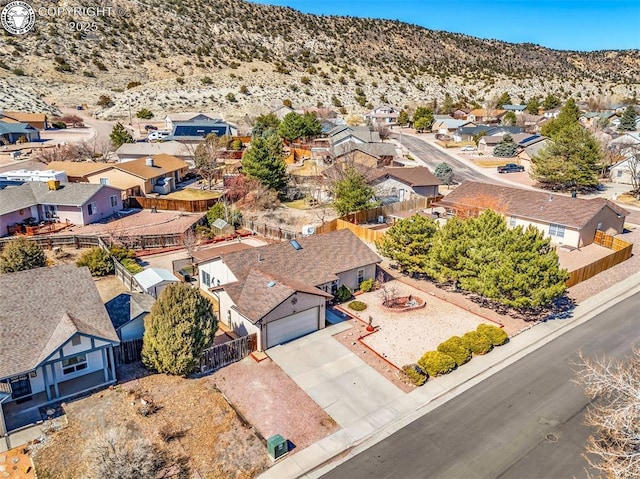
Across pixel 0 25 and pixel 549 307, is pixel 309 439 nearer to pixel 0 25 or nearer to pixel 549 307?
pixel 549 307

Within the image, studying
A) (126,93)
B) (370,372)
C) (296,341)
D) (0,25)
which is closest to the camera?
(370,372)

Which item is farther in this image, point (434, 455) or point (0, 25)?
point (0, 25)

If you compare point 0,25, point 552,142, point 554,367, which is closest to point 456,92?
point 552,142

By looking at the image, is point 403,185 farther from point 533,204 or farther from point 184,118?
point 184,118

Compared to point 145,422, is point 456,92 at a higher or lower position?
higher

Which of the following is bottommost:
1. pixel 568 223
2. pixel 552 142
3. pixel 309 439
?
pixel 309 439

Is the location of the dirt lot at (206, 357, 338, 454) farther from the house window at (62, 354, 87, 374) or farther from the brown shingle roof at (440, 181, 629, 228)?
the brown shingle roof at (440, 181, 629, 228)

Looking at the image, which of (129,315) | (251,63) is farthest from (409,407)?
(251,63)

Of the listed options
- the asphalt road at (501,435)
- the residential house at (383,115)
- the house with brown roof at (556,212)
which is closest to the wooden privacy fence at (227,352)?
the asphalt road at (501,435)
